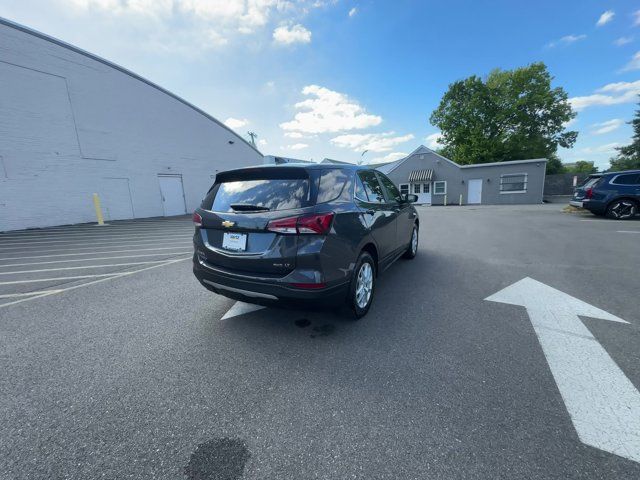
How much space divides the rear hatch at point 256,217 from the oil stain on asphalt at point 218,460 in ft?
4.23

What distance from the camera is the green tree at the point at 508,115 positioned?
1266 inches

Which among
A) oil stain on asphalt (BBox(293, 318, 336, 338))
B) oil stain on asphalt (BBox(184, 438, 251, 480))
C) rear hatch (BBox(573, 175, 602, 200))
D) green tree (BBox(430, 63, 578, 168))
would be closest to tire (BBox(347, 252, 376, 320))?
oil stain on asphalt (BBox(293, 318, 336, 338))

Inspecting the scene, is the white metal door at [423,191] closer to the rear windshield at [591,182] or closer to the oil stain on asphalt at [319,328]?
the rear windshield at [591,182]

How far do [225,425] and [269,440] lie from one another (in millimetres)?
334

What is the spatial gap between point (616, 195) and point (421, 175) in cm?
1765

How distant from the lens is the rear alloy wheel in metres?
10.1

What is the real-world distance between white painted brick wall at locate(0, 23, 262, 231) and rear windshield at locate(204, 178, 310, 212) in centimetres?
1398

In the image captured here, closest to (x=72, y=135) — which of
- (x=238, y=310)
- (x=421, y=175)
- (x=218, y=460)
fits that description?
(x=238, y=310)

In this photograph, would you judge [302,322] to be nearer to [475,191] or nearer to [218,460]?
[218,460]

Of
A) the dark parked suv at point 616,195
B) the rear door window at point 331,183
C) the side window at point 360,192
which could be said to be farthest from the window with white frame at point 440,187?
the rear door window at point 331,183

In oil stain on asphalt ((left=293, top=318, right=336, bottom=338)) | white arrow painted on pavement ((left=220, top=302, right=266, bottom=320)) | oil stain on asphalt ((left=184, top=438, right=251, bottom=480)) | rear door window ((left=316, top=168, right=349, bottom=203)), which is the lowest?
oil stain on asphalt ((left=184, top=438, right=251, bottom=480))

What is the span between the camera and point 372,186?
3861 mm

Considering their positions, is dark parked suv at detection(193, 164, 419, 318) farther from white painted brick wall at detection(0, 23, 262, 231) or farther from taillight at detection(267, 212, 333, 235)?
white painted brick wall at detection(0, 23, 262, 231)

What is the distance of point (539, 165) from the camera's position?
22.7m
